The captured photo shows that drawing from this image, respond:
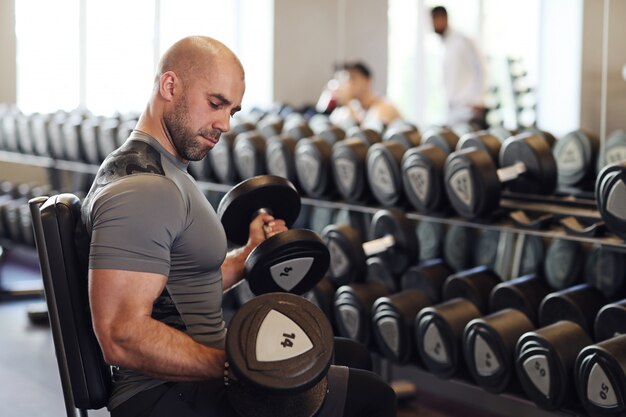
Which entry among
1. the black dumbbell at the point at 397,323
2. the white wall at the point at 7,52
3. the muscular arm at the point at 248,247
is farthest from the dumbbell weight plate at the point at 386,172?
the white wall at the point at 7,52

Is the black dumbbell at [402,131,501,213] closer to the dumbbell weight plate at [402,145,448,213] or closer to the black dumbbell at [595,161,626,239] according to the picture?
the dumbbell weight plate at [402,145,448,213]

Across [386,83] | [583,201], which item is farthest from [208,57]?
[386,83]

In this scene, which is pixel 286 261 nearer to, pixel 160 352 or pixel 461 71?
pixel 160 352

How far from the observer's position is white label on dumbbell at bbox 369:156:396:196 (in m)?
2.91

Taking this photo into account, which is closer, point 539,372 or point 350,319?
point 539,372

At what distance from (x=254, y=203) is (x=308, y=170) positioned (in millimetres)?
1305

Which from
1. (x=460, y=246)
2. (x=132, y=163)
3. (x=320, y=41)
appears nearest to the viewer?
(x=132, y=163)

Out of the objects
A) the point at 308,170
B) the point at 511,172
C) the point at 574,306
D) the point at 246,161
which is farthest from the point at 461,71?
the point at 574,306

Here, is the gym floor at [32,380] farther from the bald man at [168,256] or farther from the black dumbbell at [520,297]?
the bald man at [168,256]

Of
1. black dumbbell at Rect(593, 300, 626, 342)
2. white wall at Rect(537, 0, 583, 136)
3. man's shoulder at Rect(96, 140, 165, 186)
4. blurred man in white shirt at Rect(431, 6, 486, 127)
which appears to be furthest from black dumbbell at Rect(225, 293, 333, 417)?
blurred man in white shirt at Rect(431, 6, 486, 127)

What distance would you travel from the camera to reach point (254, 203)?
74.0 inches

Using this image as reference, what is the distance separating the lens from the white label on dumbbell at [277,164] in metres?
3.30

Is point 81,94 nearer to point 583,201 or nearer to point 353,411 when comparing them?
point 583,201

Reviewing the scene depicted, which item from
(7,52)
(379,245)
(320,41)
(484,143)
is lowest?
(379,245)
